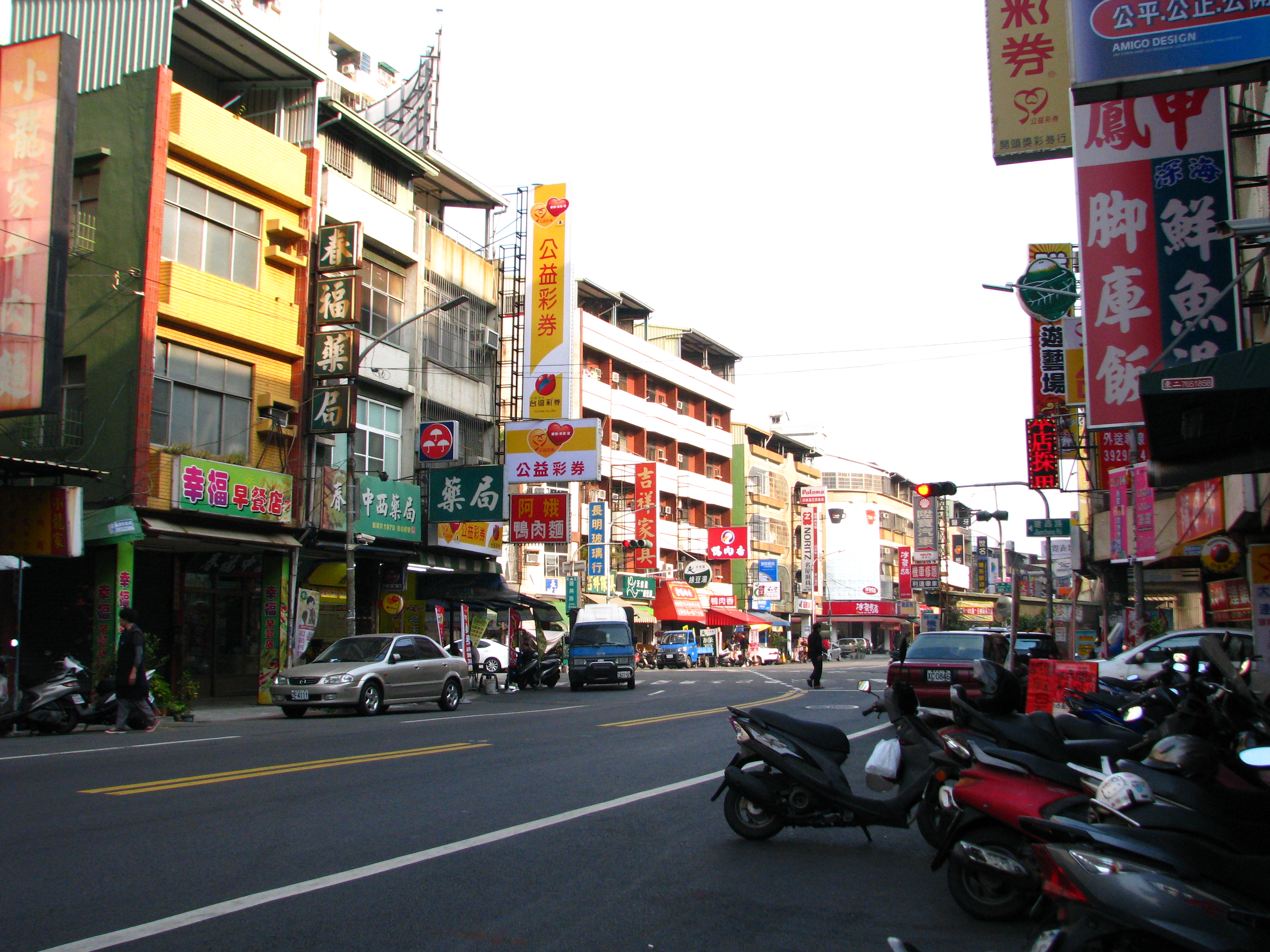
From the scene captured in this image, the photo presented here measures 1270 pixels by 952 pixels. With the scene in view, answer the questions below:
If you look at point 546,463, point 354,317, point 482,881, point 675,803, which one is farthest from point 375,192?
point 482,881

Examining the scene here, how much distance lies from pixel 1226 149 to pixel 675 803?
962cm

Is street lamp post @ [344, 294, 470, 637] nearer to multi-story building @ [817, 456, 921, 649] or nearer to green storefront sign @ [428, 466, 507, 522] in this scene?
green storefront sign @ [428, 466, 507, 522]

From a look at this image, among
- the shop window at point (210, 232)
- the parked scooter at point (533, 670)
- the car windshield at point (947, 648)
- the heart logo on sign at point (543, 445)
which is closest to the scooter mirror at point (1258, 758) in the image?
the car windshield at point (947, 648)

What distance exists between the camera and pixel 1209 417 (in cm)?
759

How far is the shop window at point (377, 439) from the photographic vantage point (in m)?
29.5

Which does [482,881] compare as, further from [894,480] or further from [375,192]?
[894,480]

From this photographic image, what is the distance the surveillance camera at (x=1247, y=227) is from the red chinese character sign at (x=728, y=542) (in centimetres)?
5551

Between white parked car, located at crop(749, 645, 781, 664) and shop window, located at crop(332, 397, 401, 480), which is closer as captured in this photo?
shop window, located at crop(332, 397, 401, 480)

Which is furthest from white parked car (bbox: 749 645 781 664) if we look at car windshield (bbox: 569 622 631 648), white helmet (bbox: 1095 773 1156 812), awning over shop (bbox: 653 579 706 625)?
white helmet (bbox: 1095 773 1156 812)

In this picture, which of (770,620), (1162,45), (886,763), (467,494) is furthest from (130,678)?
(770,620)

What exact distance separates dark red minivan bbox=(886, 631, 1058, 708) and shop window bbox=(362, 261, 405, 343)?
18.1m

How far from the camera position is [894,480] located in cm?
10831

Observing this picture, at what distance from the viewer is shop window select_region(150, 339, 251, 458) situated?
22547 millimetres

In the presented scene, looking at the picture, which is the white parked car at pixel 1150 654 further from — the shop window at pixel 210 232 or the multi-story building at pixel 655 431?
the multi-story building at pixel 655 431
